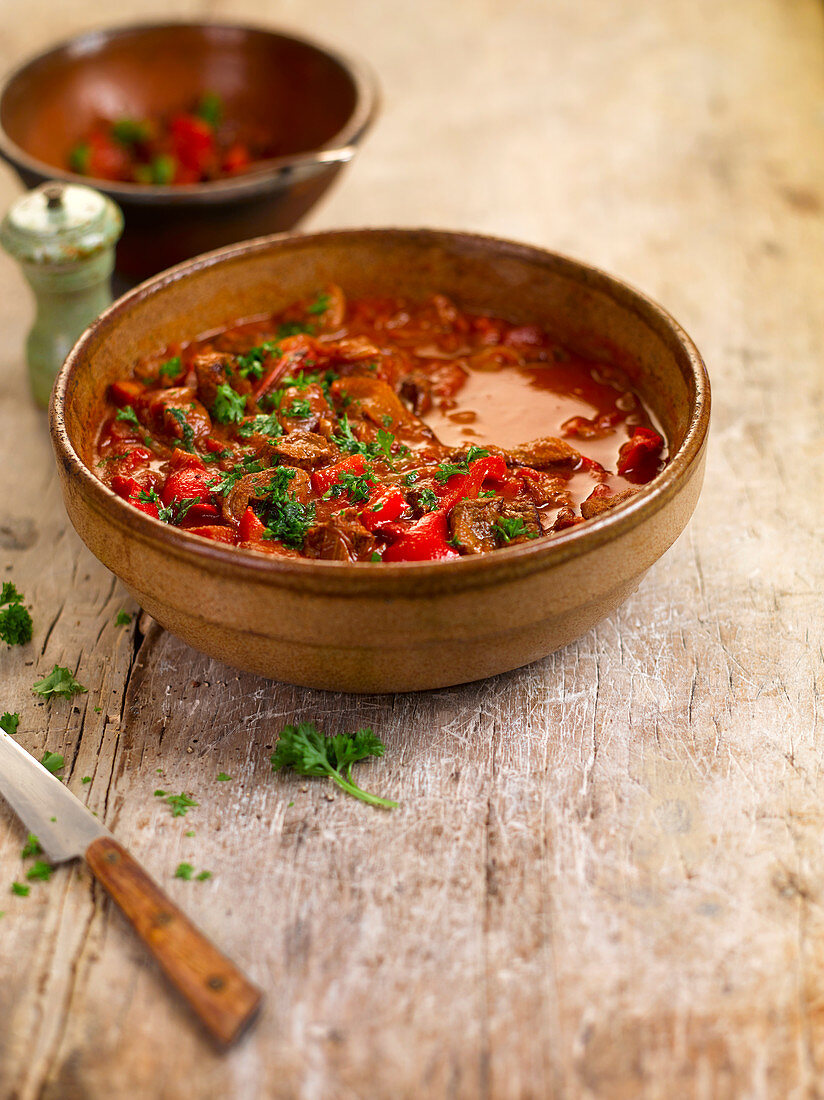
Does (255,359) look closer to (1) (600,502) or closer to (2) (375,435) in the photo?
(2) (375,435)

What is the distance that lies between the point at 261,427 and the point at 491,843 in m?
1.52

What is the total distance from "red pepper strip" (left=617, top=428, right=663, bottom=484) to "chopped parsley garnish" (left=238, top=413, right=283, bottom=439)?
1.09 metres

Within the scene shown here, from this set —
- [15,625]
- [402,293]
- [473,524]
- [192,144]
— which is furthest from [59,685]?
[192,144]

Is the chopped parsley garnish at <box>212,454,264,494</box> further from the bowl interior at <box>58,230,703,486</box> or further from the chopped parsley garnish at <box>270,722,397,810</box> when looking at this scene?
the chopped parsley garnish at <box>270,722,397,810</box>

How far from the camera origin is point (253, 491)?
10.5ft

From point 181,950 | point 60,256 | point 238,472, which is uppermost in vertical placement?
point 60,256

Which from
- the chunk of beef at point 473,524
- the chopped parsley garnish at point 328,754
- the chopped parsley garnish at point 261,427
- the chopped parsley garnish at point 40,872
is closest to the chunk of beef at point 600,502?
the chunk of beef at point 473,524

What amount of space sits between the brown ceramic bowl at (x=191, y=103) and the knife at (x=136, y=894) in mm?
2557

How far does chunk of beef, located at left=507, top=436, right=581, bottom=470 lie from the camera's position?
3.47 m

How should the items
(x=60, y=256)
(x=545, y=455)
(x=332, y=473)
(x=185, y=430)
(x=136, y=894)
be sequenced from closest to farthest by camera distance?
1. (x=136, y=894)
2. (x=332, y=473)
3. (x=545, y=455)
4. (x=185, y=430)
5. (x=60, y=256)

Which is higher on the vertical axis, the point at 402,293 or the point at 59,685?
the point at 59,685

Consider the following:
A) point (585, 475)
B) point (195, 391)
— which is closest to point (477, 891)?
point (585, 475)

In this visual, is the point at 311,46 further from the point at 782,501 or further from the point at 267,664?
the point at 267,664

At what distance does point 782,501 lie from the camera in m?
4.17
